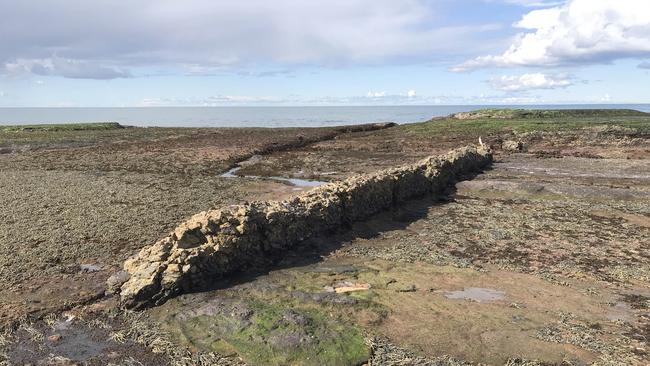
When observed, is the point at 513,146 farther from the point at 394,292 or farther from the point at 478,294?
the point at 394,292

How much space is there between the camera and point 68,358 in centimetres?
1027

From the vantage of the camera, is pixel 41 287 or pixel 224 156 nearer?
A: pixel 41 287

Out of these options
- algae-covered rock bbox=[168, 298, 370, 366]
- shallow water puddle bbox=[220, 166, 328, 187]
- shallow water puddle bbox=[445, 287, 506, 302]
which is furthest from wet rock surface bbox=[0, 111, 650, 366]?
shallow water puddle bbox=[220, 166, 328, 187]

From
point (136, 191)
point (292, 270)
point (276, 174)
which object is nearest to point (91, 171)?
point (136, 191)

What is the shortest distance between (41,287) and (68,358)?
167 inches

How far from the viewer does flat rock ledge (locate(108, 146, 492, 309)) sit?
42.4 ft

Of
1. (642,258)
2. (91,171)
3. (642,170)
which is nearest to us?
(642,258)

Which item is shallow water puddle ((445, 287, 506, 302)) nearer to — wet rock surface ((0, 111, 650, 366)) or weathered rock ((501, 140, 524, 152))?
wet rock surface ((0, 111, 650, 366))

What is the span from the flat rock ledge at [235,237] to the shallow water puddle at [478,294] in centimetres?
556

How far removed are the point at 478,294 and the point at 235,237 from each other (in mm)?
6889

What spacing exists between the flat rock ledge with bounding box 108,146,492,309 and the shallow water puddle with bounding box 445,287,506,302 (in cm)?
556

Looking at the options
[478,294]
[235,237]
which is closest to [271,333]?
[235,237]

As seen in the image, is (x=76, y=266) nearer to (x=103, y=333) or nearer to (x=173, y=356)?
(x=103, y=333)

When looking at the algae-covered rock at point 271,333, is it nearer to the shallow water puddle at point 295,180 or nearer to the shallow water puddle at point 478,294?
the shallow water puddle at point 478,294
